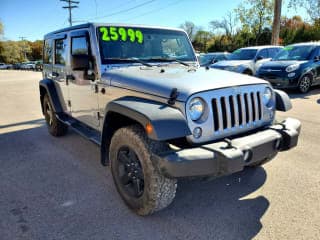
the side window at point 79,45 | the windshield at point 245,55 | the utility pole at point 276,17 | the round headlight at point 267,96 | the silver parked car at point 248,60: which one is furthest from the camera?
the utility pole at point 276,17

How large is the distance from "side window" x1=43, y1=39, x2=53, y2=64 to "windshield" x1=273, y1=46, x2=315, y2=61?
832 centimetres

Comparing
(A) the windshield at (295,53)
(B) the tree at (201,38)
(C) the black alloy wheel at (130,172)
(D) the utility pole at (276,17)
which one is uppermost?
(B) the tree at (201,38)

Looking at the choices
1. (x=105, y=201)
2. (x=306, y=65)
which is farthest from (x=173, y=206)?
(x=306, y=65)

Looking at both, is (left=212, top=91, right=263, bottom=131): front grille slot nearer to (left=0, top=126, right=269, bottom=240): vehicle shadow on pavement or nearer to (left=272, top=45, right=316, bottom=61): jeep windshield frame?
(left=0, top=126, right=269, bottom=240): vehicle shadow on pavement

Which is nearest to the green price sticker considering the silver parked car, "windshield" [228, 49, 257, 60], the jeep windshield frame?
the silver parked car

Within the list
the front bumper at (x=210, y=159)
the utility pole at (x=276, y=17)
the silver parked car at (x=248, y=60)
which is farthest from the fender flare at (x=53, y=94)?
the utility pole at (x=276, y=17)

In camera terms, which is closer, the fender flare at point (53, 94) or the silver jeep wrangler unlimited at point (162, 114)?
the silver jeep wrangler unlimited at point (162, 114)

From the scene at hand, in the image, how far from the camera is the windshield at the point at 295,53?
988 cm

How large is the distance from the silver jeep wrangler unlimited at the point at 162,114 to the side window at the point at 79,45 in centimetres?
1

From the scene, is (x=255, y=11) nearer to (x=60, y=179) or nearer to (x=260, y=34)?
(x=260, y=34)

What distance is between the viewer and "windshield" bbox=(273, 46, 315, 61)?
32.4ft

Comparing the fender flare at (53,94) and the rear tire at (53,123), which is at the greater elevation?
the fender flare at (53,94)

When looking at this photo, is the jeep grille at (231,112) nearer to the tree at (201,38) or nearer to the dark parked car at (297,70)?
the dark parked car at (297,70)

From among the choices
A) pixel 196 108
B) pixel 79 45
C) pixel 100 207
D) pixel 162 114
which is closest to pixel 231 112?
pixel 196 108
